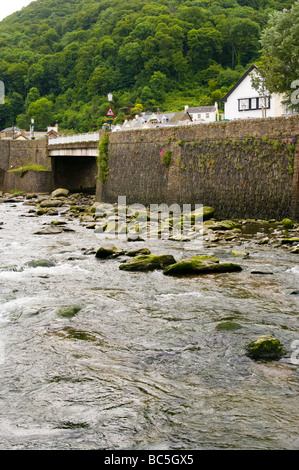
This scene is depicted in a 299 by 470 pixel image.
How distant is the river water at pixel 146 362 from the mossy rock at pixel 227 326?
4.1 inches

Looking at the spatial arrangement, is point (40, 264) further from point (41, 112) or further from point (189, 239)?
point (41, 112)

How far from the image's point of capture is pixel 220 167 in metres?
24.0

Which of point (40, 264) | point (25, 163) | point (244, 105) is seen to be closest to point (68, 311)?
point (40, 264)

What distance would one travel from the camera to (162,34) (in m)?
120

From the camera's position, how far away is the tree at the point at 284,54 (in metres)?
33.6

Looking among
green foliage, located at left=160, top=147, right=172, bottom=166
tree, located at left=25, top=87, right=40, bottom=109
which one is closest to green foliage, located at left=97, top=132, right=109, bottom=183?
green foliage, located at left=160, top=147, right=172, bottom=166

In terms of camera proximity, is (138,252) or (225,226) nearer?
(138,252)

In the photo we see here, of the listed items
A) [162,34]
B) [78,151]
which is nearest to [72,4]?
[162,34]

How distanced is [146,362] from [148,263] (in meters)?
6.63

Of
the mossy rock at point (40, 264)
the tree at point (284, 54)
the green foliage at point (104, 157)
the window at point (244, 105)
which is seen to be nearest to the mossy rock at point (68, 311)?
the mossy rock at point (40, 264)

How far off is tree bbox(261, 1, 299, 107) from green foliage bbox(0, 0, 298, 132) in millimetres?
70450

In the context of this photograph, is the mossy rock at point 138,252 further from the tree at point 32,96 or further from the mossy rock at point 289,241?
the tree at point 32,96

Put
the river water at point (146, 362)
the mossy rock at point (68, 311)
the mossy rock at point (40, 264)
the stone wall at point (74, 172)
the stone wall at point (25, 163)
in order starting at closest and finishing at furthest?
the river water at point (146, 362) < the mossy rock at point (68, 311) < the mossy rock at point (40, 264) < the stone wall at point (25, 163) < the stone wall at point (74, 172)

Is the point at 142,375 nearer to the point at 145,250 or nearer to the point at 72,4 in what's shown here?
the point at 145,250
